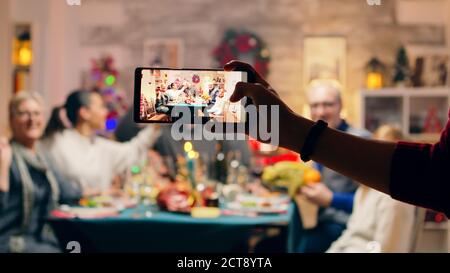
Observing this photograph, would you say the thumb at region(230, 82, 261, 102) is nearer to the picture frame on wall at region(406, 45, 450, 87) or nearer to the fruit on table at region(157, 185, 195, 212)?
the fruit on table at region(157, 185, 195, 212)

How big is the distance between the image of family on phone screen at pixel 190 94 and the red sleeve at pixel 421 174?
26 centimetres

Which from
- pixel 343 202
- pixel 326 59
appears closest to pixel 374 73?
pixel 326 59

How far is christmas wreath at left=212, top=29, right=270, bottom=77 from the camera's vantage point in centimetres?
371

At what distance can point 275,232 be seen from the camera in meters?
2.71

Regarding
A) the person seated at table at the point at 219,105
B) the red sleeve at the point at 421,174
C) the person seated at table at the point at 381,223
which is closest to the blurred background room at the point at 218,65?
the person seated at table at the point at 381,223

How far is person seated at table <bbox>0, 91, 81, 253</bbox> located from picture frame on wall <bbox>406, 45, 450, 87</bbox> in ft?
7.31

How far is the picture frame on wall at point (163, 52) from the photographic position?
12.4 ft

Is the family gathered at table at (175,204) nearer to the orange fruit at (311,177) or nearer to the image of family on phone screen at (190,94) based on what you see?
the orange fruit at (311,177)

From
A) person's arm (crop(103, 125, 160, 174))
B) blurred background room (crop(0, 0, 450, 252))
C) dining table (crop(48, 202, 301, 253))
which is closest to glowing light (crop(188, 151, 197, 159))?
blurred background room (crop(0, 0, 450, 252))

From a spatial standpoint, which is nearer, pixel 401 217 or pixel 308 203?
pixel 401 217

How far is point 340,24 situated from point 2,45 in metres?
2.06
